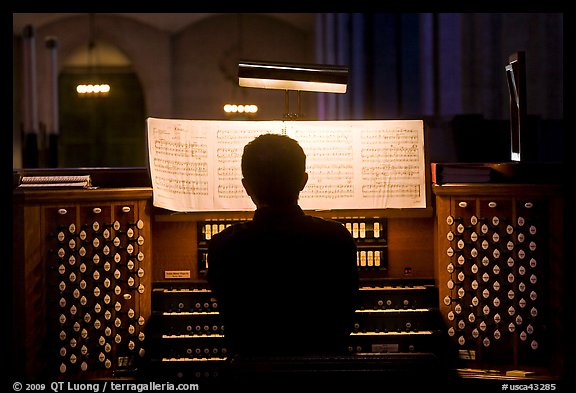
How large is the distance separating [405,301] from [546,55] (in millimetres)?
5052

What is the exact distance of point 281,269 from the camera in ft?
7.55

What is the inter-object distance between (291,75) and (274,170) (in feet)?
3.26

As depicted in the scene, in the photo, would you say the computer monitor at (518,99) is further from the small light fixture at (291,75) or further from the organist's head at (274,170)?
the organist's head at (274,170)

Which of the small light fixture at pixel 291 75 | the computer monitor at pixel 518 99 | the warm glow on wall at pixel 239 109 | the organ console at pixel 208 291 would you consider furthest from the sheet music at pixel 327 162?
the warm glow on wall at pixel 239 109

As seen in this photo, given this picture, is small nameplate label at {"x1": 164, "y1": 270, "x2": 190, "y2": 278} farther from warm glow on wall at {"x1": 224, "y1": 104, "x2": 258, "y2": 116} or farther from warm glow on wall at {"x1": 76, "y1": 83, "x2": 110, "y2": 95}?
warm glow on wall at {"x1": 76, "y1": 83, "x2": 110, "y2": 95}

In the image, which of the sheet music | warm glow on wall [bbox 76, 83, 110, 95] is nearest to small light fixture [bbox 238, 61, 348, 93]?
the sheet music

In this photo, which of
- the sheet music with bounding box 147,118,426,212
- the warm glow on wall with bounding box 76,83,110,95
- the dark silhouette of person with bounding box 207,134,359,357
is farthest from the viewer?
the warm glow on wall with bounding box 76,83,110,95

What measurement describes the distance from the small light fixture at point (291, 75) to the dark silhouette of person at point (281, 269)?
0.90 metres

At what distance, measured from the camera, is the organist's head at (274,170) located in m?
2.33

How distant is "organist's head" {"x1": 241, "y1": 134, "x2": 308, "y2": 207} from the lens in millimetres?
2328

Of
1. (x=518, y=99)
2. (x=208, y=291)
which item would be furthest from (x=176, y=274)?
(x=518, y=99)

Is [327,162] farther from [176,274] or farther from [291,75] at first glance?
[176,274]

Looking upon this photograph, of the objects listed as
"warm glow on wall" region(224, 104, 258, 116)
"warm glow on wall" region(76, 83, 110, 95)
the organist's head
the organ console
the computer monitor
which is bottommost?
the organ console

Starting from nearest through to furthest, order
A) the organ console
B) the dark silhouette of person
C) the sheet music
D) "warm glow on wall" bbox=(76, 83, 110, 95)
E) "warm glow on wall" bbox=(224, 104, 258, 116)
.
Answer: the dark silhouette of person
the organ console
the sheet music
"warm glow on wall" bbox=(76, 83, 110, 95)
"warm glow on wall" bbox=(224, 104, 258, 116)
